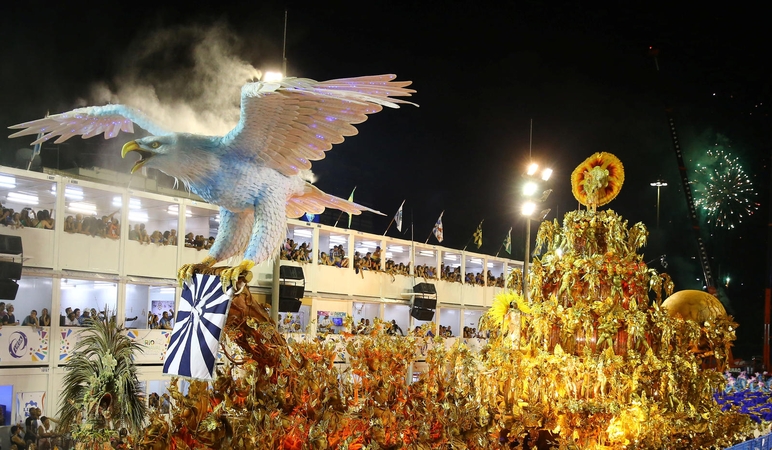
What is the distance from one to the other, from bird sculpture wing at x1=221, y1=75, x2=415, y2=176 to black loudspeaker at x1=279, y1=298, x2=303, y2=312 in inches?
468

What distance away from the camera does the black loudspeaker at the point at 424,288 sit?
23422mm

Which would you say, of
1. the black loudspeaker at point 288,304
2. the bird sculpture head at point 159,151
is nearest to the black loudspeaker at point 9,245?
the black loudspeaker at point 288,304

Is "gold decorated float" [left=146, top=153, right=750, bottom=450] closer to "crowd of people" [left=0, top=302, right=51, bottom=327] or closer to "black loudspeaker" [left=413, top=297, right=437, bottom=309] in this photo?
"crowd of people" [left=0, top=302, right=51, bottom=327]

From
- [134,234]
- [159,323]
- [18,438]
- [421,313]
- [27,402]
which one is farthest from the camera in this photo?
[421,313]

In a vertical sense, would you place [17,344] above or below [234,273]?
below

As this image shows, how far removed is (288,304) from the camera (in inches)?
703

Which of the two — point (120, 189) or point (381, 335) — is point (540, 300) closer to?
point (381, 335)

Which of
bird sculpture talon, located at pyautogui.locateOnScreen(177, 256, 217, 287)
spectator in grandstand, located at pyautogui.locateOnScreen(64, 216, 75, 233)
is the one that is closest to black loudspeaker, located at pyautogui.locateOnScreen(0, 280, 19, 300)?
spectator in grandstand, located at pyautogui.locateOnScreen(64, 216, 75, 233)

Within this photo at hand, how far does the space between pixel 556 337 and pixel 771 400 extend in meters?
6.16

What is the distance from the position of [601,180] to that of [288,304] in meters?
9.21

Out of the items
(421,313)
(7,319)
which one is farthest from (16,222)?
(421,313)

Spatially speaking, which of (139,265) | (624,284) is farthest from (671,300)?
(139,265)

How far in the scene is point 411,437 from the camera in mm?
6520

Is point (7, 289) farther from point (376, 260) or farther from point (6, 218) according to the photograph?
point (376, 260)
